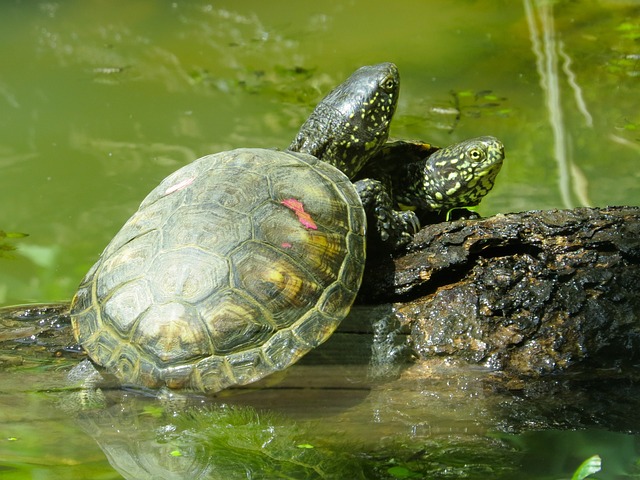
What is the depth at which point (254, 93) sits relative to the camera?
746 centimetres

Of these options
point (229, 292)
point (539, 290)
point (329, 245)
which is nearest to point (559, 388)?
point (539, 290)

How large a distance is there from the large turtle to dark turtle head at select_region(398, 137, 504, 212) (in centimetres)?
40

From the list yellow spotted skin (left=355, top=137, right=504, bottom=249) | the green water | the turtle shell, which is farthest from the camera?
the green water

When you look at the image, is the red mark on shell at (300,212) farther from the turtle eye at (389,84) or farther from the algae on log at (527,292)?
the turtle eye at (389,84)

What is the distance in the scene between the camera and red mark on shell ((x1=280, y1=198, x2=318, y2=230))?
3.19 meters

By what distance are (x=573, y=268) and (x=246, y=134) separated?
3948 mm

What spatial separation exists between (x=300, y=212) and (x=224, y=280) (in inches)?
20.2

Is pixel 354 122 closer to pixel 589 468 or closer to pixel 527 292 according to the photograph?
pixel 527 292

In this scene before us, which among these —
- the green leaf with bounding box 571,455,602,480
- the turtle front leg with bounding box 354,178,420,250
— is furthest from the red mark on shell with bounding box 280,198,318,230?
the green leaf with bounding box 571,455,602,480

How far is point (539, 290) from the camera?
3201 mm

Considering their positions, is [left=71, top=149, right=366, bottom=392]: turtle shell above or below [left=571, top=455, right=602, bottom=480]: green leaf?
above

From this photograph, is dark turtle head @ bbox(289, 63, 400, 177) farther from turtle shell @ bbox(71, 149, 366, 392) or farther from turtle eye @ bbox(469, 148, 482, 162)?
turtle shell @ bbox(71, 149, 366, 392)

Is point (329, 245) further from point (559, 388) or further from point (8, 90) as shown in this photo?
point (8, 90)

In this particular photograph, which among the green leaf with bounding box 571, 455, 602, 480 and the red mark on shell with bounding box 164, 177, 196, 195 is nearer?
the green leaf with bounding box 571, 455, 602, 480
